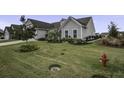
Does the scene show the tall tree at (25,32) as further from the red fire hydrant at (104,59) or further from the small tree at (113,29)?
the small tree at (113,29)

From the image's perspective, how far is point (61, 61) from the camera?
4.48 meters

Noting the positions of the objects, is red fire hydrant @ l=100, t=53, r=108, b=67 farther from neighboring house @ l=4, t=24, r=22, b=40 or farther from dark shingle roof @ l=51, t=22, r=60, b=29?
neighboring house @ l=4, t=24, r=22, b=40

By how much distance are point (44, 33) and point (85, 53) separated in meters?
1.36

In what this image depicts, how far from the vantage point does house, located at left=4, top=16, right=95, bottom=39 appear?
16.1ft

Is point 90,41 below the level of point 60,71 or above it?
above

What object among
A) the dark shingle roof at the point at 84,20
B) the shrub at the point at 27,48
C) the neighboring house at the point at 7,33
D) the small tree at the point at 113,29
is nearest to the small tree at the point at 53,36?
the shrub at the point at 27,48

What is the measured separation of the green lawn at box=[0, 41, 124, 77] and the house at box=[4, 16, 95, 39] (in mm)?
376

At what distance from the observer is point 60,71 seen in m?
4.27

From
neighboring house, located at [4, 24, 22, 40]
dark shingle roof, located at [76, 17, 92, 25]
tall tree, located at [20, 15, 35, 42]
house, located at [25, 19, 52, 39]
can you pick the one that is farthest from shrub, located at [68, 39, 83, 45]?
neighboring house, located at [4, 24, 22, 40]

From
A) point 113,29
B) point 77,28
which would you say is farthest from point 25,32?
point 113,29

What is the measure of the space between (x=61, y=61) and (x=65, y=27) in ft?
4.31

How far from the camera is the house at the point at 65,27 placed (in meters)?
4.91
